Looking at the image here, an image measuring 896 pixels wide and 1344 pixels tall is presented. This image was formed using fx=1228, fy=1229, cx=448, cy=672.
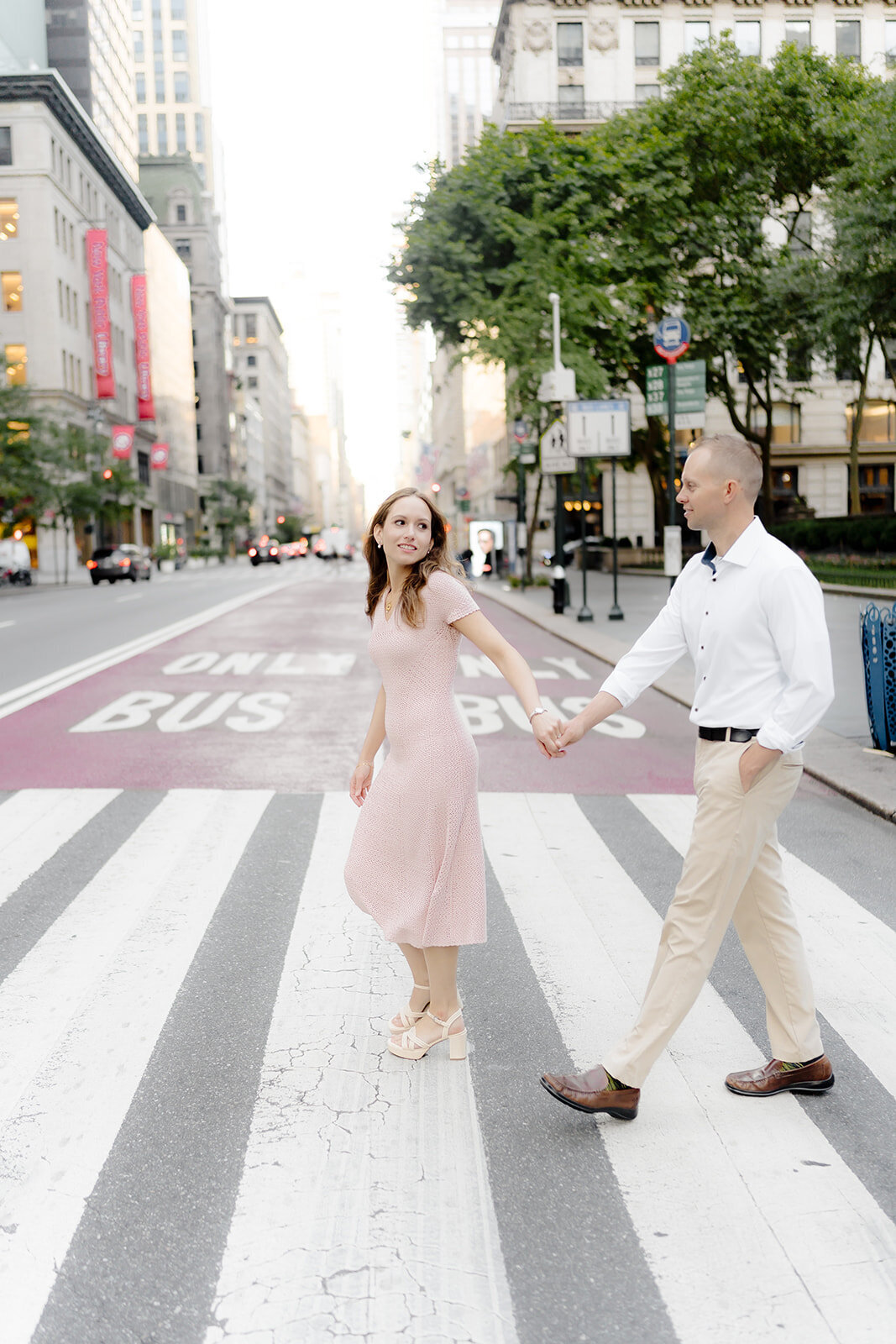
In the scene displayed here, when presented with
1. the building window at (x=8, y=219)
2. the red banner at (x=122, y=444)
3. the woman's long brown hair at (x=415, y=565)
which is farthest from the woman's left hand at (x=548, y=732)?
the building window at (x=8, y=219)

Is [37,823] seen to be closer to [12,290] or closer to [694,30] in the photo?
[694,30]

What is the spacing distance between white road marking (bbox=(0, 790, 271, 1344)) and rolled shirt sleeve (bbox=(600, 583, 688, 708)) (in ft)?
6.39

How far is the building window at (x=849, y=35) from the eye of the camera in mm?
62562

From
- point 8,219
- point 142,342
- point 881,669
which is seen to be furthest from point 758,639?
point 142,342

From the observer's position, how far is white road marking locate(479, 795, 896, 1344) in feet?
8.89

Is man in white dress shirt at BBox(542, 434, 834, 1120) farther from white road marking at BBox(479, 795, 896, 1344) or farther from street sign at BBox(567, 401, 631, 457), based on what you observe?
street sign at BBox(567, 401, 631, 457)

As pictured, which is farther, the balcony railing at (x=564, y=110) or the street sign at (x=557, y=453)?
the balcony railing at (x=564, y=110)

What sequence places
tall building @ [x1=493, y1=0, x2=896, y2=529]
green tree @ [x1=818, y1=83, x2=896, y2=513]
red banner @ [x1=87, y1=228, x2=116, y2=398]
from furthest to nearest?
red banner @ [x1=87, y1=228, x2=116, y2=398] < tall building @ [x1=493, y1=0, x2=896, y2=529] < green tree @ [x1=818, y1=83, x2=896, y2=513]

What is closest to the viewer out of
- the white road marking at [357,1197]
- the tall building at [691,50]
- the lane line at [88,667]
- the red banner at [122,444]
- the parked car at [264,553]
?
the white road marking at [357,1197]

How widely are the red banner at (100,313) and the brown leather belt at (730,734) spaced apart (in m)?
78.7

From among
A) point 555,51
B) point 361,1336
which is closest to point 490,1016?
point 361,1336

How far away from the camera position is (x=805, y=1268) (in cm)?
286

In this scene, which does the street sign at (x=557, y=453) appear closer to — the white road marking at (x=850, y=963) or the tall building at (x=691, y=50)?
the white road marking at (x=850, y=963)

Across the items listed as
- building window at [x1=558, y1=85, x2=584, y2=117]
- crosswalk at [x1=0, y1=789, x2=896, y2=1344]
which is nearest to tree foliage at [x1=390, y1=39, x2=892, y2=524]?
building window at [x1=558, y1=85, x2=584, y2=117]
